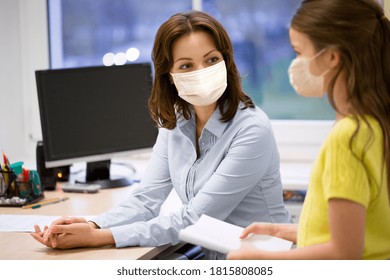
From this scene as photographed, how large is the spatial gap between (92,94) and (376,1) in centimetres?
161

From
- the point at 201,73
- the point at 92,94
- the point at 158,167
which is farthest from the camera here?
the point at 92,94

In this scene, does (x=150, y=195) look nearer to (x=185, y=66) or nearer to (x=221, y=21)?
(x=185, y=66)

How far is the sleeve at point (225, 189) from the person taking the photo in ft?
6.22

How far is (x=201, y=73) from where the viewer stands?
200cm

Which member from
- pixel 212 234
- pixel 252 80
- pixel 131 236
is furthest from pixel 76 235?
pixel 252 80

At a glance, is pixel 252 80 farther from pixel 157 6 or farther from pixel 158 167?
pixel 158 167

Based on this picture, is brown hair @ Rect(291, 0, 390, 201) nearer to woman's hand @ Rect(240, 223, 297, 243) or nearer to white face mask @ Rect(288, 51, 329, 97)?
white face mask @ Rect(288, 51, 329, 97)

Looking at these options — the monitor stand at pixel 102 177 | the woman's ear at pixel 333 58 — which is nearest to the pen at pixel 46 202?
the monitor stand at pixel 102 177

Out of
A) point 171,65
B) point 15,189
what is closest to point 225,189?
point 171,65

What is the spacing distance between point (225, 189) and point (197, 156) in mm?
227

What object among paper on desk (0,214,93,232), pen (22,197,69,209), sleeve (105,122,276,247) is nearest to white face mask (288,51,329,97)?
sleeve (105,122,276,247)

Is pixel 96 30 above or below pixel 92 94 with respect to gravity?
above

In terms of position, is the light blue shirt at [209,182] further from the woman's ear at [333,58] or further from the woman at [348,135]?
the woman's ear at [333,58]
